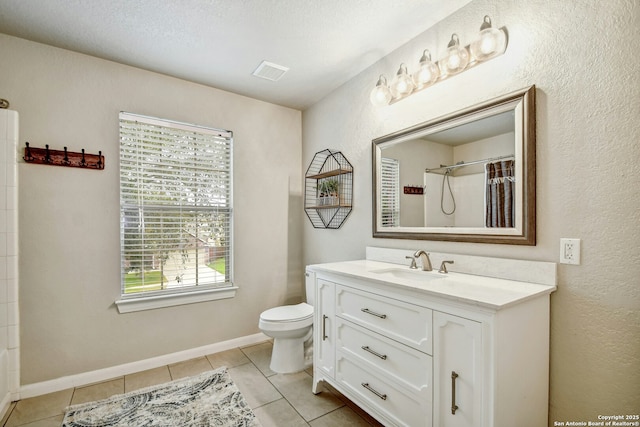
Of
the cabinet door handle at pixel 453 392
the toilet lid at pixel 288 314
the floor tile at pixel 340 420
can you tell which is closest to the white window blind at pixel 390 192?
the toilet lid at pixel 288 314

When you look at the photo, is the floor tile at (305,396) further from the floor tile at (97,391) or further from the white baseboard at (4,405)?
the white baseboard at (4,405)

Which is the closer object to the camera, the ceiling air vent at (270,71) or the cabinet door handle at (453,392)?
the cabinet door handle at (453,392)

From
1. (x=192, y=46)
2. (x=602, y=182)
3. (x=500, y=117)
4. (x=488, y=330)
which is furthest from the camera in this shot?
(x=192, y=46)

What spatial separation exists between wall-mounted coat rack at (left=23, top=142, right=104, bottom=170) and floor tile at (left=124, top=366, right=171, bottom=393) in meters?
1.60

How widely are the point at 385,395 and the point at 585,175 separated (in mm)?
1382

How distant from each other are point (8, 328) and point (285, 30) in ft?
8.65

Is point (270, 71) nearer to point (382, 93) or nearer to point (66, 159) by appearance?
point (382, 93)

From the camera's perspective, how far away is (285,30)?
1.95 m

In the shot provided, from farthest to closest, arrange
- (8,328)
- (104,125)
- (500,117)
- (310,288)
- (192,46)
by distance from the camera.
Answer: (310,288) < (104,125) < (192,46) < (8,328) < (500,117)

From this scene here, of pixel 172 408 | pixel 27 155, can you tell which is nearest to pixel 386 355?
pixel 172 408

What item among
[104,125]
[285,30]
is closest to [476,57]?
[285,30]

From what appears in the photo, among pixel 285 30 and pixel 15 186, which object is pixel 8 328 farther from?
pixel 285 30

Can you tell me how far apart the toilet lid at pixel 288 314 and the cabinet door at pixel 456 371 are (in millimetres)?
1233

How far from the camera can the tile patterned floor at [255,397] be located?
1775 millimetres
